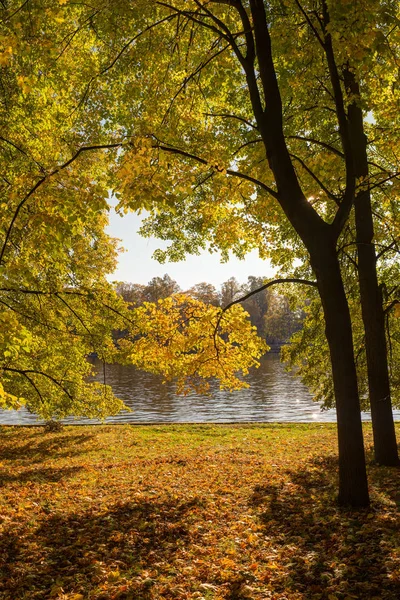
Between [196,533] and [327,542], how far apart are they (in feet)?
5.15

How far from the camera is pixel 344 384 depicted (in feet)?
20.7

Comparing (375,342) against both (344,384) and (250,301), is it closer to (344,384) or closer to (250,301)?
(344,384)

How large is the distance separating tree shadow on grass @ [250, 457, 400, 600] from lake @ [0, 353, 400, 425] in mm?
15707

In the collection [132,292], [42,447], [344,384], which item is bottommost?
[42,447]

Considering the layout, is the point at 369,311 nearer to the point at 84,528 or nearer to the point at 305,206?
the point at 305,206

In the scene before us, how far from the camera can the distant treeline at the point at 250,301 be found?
90.8 meters

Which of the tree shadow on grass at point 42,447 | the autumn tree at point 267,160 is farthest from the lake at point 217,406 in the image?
the autumn tree at point 267,160

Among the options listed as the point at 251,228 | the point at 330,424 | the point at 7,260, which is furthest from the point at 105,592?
the point at 330,424

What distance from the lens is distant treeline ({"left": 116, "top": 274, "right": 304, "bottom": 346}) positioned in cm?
9083

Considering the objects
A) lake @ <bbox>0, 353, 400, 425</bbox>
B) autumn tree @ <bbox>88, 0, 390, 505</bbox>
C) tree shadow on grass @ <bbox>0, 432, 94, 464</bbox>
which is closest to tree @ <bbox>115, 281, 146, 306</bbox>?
lake @ <bbox>0, 353, 400, 425</bbox>

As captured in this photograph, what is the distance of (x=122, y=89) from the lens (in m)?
9.76

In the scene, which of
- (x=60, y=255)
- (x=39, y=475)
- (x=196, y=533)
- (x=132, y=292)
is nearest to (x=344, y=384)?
(x=196, y=533)

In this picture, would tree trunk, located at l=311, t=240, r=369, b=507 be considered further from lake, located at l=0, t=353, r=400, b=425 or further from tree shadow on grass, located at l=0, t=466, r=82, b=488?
lake, located at l=0, t=353, r=400, b=425

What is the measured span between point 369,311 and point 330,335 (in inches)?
132
